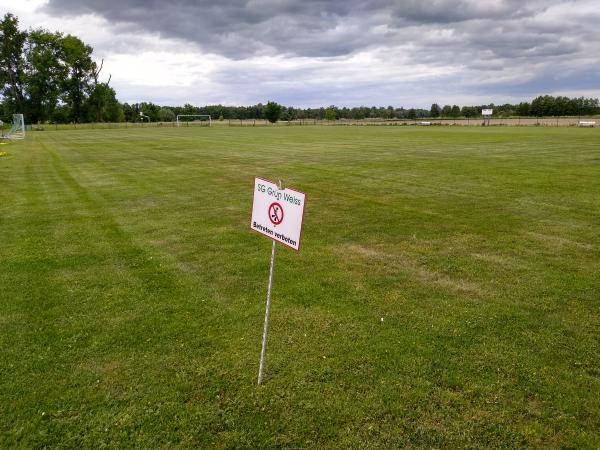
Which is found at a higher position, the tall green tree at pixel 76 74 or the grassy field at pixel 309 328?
the tall green tree at pixel 76 74

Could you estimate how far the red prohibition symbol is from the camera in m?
4.59

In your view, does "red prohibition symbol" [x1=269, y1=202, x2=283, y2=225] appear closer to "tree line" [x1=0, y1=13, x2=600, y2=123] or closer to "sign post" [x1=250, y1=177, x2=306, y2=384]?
"sign post" [x1=250, y1=177, x2=306, y2=384]

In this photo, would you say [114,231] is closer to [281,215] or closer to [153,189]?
[153,189]

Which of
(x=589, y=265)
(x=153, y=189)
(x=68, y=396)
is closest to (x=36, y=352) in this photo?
(x=68, y=396)

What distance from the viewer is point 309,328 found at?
576cm

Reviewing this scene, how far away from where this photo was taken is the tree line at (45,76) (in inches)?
3497

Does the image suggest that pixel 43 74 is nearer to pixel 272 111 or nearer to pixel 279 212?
pixel 272 111

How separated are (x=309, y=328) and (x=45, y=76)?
103 m

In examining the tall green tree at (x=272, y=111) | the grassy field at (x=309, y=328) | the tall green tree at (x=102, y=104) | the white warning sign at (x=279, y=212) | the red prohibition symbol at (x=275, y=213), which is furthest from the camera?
the tall green tree at (x=272, y=111)

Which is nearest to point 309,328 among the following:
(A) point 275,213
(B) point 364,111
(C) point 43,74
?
(A) point 275,213

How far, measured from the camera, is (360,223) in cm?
1071

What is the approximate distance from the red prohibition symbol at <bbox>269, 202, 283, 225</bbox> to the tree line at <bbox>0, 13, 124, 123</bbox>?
10187 cm

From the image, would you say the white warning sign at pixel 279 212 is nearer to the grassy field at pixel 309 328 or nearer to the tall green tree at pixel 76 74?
the grassy field at pixel 309 328

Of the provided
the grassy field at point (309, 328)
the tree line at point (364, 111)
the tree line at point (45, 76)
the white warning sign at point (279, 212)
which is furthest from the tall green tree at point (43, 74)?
the white warning sign at point (279, 212)
